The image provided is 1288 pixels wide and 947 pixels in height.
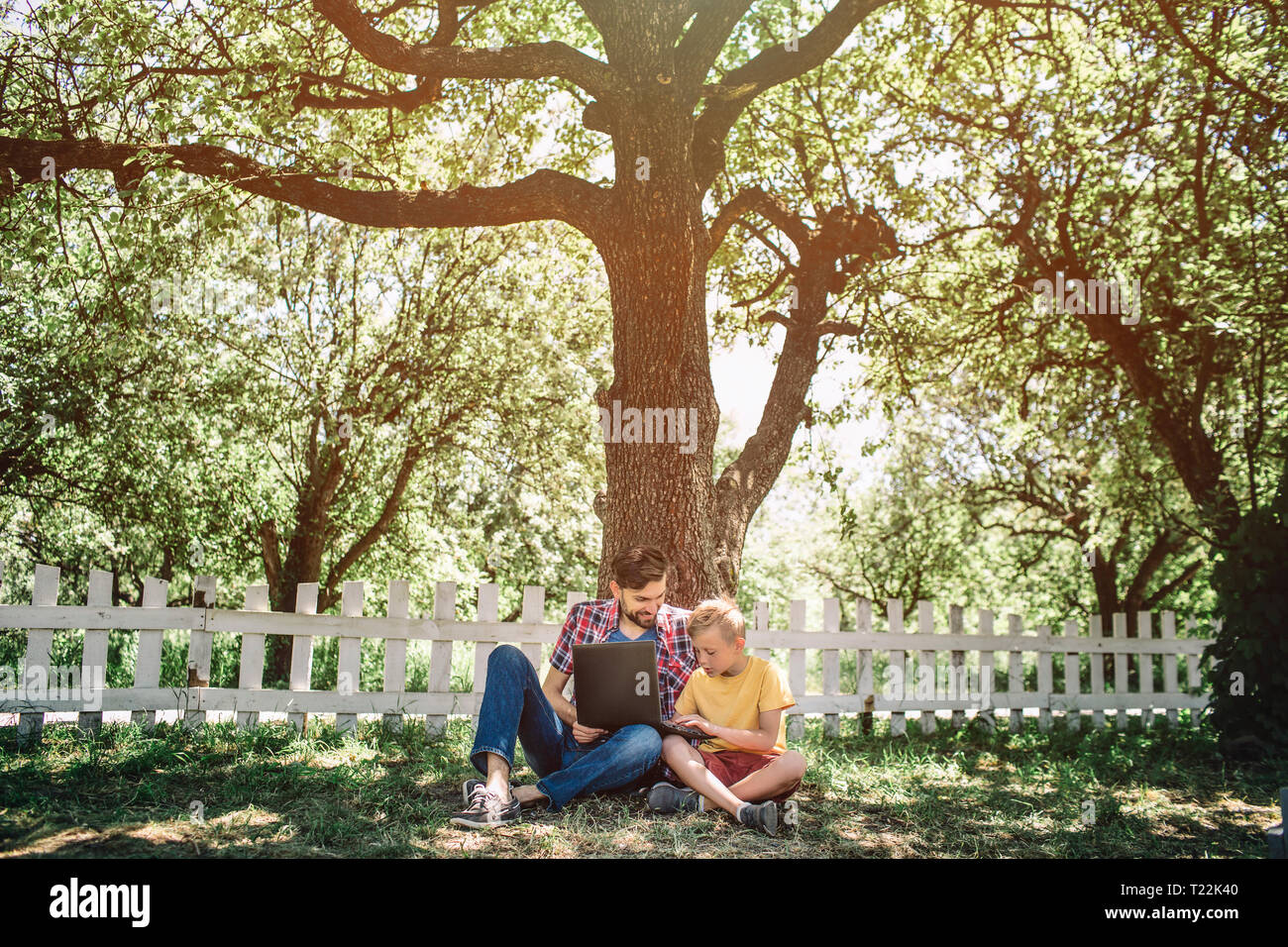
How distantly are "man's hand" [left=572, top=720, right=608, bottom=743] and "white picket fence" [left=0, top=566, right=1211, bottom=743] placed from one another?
312 centimetres

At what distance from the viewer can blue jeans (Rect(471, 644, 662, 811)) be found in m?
4.67

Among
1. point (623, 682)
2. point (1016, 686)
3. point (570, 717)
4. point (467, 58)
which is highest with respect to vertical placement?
point (467, 58)

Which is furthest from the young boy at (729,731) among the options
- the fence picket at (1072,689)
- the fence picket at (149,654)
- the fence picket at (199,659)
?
the fence picket at (1072,689)

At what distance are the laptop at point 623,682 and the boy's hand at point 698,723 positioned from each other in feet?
0.08

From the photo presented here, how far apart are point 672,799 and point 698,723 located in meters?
0.43

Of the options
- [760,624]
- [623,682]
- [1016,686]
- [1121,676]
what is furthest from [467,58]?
[1121,676]

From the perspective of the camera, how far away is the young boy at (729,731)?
15.3 feet

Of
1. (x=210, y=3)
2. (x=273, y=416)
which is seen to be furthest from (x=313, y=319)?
(x=210, y=3)

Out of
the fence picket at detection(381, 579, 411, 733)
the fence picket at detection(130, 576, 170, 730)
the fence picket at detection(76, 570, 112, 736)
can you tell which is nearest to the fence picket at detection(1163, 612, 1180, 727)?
the fence picket at detection(381, 579, 411, 733)

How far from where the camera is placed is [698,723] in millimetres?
4672

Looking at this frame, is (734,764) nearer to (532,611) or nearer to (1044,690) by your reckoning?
(532,611)

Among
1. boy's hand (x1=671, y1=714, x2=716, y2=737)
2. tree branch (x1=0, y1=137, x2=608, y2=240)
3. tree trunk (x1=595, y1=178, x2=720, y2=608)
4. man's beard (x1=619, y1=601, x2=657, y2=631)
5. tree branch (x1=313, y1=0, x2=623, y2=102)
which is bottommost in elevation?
boy's hand (x1=671, y1=714, x2=716, y2=737)

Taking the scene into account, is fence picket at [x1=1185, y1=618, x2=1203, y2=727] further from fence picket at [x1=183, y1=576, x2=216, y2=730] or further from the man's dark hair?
fence picket at [x1=183, y1=576, x2=216, y2=730]
